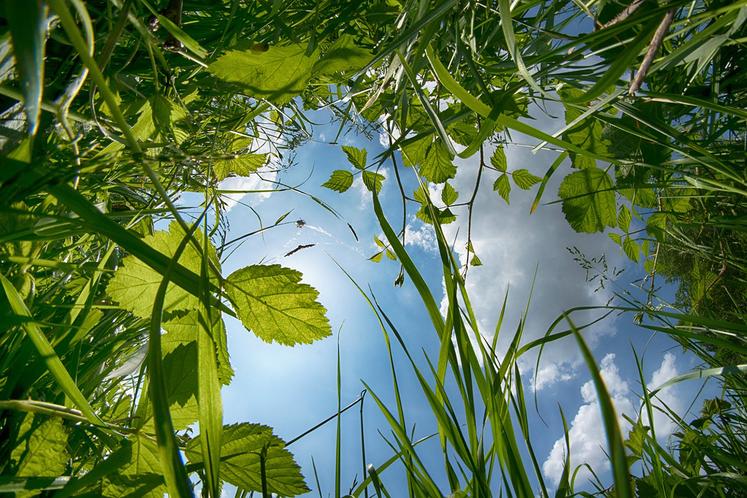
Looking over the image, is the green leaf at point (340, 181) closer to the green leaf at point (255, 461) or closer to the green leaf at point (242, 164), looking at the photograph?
the green leaf at point (242, 164)

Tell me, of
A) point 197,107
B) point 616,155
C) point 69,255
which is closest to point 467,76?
point 616,155

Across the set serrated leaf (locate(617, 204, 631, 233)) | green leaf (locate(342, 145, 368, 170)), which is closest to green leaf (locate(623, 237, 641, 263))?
serrated leaf (locate(617, 204, 631, 233))

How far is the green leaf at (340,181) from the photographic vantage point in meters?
0.81

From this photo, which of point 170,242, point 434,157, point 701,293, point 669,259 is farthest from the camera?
point 669,259

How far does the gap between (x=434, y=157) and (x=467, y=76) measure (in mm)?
136

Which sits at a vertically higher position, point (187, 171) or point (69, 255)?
point (187, 171)

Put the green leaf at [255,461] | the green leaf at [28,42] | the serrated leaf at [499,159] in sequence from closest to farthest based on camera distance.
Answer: the green leaf at [28,42], the green leaf at [255,461], the serrated leaf at [499,159]

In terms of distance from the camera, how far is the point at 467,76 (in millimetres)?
627

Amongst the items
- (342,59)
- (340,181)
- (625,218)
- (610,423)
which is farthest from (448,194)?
(610,423)

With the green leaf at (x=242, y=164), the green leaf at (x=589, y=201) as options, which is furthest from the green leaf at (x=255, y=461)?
the green leaf at (x=589, y=201)

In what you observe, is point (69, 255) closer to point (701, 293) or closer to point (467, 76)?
point (467, 76)

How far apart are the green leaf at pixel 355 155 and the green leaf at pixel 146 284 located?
40cm

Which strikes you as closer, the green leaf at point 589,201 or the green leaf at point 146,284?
the green leaf at point 146,284

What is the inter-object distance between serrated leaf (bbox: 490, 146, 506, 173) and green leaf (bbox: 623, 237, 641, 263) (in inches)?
11.7
